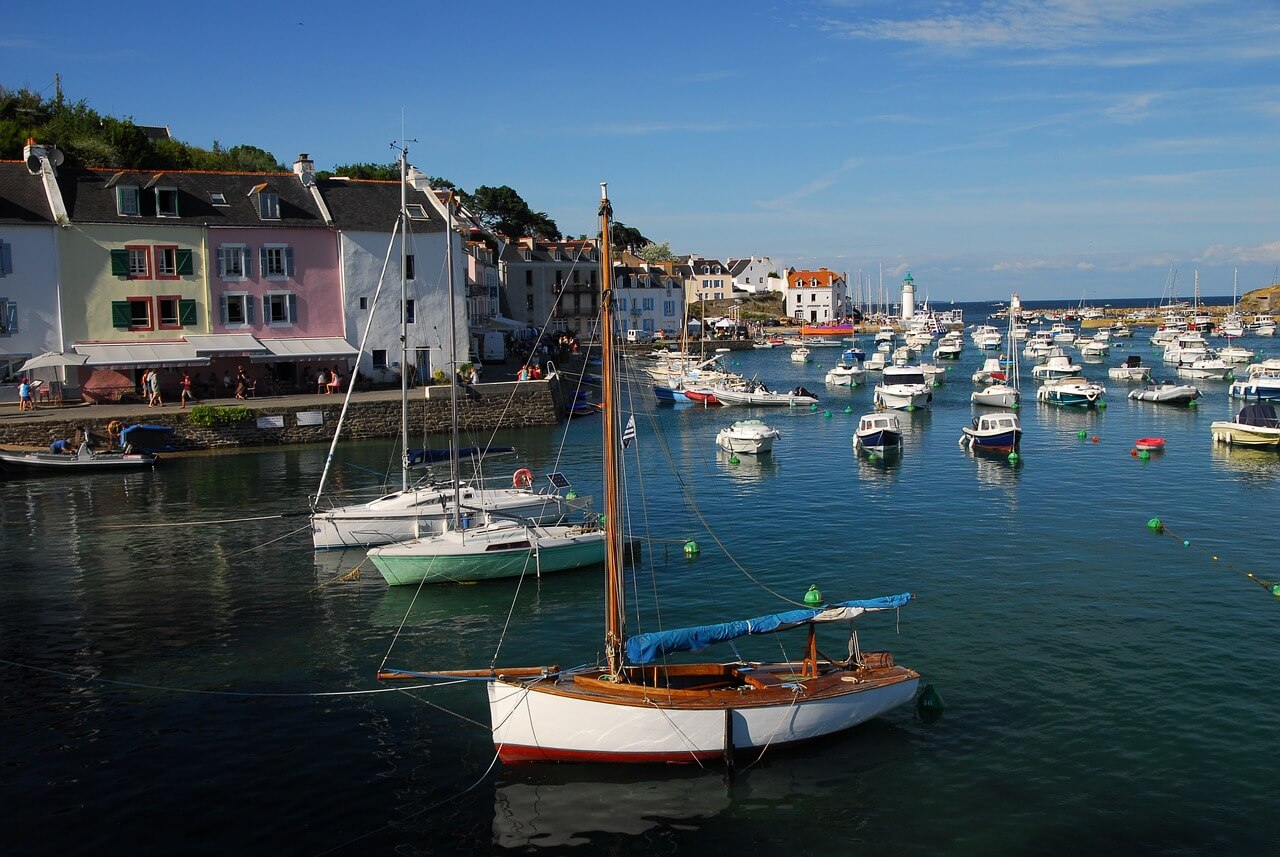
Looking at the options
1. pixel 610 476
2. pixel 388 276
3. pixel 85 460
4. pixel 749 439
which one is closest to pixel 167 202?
pixel 388 276

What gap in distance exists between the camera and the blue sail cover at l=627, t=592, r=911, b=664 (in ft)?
67.3

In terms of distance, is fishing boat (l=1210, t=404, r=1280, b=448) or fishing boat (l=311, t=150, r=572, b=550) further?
fishing boat (l=1210, t=404, r=1280, b=448)

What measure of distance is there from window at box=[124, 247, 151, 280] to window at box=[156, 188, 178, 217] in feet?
8.18

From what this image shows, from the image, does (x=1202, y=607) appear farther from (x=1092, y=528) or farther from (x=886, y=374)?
(x=886, y=374)

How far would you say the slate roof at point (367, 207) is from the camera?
224 feet

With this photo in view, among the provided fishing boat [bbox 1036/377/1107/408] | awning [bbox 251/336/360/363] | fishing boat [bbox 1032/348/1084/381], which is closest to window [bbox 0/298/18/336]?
awning [bbox 251/336/360/363]

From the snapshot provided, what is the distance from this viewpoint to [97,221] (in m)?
61.4

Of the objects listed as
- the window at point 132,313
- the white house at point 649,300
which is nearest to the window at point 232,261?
the window at point 132,313

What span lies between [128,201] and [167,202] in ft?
7.10

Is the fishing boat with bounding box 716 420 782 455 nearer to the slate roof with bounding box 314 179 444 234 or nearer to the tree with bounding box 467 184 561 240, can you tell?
the slate roof with bounding box 314 179 444 234

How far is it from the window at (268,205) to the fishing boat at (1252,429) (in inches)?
2329

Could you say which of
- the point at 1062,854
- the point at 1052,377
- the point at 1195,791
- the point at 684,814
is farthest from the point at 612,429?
the point at 1052,377

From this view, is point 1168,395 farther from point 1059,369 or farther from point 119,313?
point 119,313

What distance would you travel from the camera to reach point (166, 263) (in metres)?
63.4
